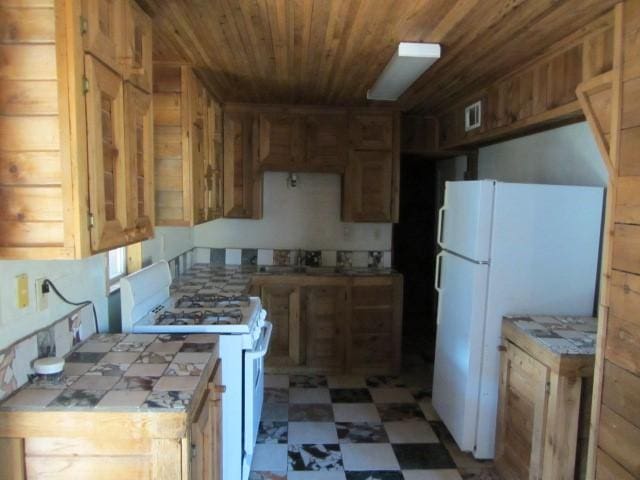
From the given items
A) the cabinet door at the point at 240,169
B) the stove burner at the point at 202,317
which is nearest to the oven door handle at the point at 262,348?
the stove burner at the point at 202,317

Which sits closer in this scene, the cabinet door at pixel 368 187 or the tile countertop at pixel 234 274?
the tile countertop at pixel 234 274

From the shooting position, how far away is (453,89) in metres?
3.28

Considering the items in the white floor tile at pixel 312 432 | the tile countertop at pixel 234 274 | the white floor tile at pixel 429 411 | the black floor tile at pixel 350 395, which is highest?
the tile countertop at pixel 234 274

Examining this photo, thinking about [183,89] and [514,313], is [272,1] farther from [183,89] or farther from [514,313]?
[514,313]

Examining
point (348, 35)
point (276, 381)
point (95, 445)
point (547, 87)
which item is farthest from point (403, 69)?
point (276, 381)

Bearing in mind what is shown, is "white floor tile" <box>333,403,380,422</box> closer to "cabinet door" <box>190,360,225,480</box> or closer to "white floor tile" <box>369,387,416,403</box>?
"white floor tile" <box>369,387,416,403</box>

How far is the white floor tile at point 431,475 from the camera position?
8.50 feet

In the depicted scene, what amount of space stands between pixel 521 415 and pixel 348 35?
2085mm

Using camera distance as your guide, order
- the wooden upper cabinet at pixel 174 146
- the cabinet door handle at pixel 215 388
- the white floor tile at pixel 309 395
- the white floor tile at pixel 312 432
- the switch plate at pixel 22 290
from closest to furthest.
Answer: the switch plate at pixel 22 290, the cabinet door handle at pixel 215 388, the wooden upper cabinet at pixel 174 146, the white floor tile at pixel 312 432, the white floor tile at pixel 309 395

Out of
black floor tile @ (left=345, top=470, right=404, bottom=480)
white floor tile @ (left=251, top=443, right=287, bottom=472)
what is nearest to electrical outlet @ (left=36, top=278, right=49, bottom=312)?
white floor tile @ (left=251, top=443, right=287, bottom=472)

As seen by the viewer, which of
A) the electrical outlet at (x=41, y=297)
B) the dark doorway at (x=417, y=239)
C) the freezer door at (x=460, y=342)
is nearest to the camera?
the electrical outlet at (x=41, y=297)

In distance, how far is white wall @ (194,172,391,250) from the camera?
4.40m

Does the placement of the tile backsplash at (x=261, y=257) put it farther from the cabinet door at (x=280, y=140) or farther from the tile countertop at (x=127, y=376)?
the tile countertop at (x=127, y=376)

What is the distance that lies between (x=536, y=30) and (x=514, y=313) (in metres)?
1.47
